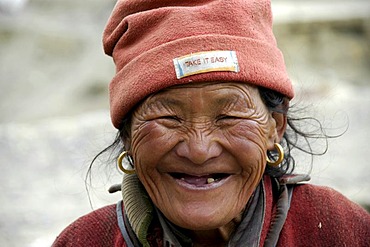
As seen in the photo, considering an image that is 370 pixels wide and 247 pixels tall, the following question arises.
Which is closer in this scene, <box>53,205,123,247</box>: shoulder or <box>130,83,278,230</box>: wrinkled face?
<box>130,83,278,230</box>: wrinkled face

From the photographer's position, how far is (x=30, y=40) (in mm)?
15141

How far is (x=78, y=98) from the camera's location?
12773 mm

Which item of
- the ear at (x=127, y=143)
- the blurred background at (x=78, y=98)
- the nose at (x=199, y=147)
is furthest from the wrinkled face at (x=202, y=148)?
the blurred background at (x=78, y=98)

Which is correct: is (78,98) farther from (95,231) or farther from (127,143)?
(127,143)

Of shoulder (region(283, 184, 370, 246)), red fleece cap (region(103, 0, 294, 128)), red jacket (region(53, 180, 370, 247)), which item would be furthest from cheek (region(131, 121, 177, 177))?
shoulder (region(283, 184, 370, 246))

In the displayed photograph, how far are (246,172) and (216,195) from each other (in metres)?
0.14

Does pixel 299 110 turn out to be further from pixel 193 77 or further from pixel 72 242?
pixel 72 242

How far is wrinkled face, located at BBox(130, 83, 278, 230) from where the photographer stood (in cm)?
229

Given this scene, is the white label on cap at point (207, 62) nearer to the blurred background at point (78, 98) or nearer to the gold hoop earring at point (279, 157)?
the gold hoop earring at point (279, 157)

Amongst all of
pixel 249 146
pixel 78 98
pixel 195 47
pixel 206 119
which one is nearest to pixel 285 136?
pixel 249 146

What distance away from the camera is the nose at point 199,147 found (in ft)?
7.40

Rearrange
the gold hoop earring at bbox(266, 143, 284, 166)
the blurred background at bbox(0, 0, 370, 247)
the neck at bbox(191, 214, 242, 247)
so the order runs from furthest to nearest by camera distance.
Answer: the blurred background at bbox(0, 0, 370, 247) < the neck at bbox(191, 214, 242, 247) < the gold hoop earring at bbox(266, 143, 284, 166)

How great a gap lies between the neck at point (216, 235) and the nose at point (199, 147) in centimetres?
43

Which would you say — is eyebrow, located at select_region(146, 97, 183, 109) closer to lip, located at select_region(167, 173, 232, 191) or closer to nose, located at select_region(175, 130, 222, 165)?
nose, located at select_region(175, 130, 222, 165)
